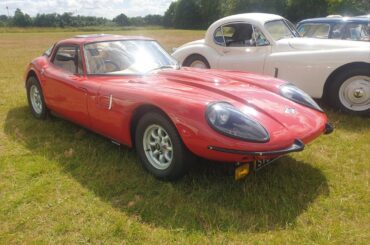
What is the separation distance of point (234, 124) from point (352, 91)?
3.24 metres

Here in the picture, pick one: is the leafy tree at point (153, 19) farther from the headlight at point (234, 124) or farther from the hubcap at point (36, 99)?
the headlight at point (234, 124)

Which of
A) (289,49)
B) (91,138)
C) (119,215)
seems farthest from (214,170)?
(289,49)

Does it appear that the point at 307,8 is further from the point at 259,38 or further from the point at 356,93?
the point at 356,93

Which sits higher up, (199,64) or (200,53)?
(200,53)

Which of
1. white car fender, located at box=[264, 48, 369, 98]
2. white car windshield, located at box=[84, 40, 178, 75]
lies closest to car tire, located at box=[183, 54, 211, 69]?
white car fender, located at box=[264, 48, 369, 98]

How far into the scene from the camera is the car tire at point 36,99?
491 centimetres

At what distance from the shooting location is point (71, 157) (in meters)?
3.79

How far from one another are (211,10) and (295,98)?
78.0 meters

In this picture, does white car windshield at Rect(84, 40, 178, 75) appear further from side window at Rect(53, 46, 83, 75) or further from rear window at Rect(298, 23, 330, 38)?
rear window at Rect(298, 23, 330, 38)

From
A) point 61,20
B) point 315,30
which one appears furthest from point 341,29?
point 61,20

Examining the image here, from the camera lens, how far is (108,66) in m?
3.95

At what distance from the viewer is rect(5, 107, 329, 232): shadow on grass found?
8.58 ft

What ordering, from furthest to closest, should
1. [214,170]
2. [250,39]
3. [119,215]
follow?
[250,39], [214,170], [119,215]

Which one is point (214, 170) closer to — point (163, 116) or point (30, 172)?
point (163, 116)
